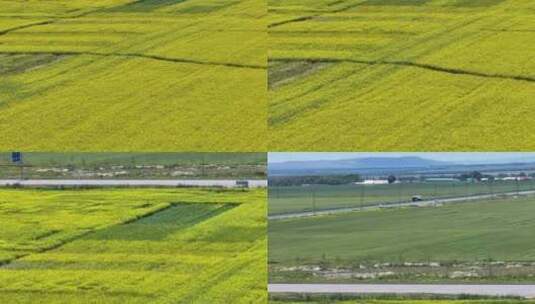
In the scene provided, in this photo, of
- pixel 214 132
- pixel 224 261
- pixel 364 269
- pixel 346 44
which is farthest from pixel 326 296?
pixel 346 44

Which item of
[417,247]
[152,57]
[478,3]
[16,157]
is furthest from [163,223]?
[478,3]

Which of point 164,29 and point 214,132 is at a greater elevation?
point 164,29

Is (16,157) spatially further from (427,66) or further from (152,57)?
(427,66)

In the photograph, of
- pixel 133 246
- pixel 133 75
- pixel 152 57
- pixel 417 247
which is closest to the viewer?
pixel 417 247

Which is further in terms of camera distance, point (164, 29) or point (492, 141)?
point (164, 29)

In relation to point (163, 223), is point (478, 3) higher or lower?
higher

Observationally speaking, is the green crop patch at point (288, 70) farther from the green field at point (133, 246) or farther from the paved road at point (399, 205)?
the paved road at point (399, 205)

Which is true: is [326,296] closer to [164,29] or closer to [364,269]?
[364,269]
